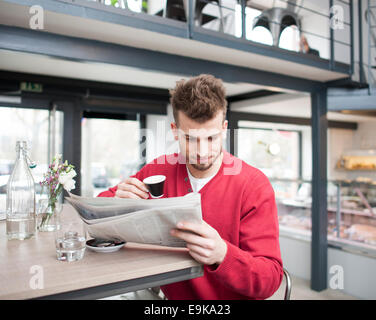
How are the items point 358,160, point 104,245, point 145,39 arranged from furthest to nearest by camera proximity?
point 358,160 < point 145,39 < point 104,245

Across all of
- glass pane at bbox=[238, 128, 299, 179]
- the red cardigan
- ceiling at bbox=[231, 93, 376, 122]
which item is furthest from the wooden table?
glass pane at bbox=[238, 128, 299, 179]

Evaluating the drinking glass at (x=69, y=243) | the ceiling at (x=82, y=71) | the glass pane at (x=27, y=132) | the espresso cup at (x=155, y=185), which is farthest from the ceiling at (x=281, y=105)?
the drinking glass at (x=69, y=243)

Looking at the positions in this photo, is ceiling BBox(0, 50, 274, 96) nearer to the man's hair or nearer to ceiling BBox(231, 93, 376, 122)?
ceiling BBox(231, 93, 376, 122)

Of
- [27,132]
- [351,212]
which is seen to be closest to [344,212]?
[351,212]

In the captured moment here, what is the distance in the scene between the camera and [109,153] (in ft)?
16.1

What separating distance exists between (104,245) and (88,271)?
173 mm

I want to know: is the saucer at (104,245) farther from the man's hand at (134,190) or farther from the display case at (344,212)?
the display case at (344,212)

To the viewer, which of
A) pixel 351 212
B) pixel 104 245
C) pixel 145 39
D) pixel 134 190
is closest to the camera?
pixel 104 245

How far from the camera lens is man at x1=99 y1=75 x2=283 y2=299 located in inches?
39.8

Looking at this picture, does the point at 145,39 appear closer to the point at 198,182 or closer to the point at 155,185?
the point at 198,182

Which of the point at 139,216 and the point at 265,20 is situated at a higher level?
the point at 265,20
